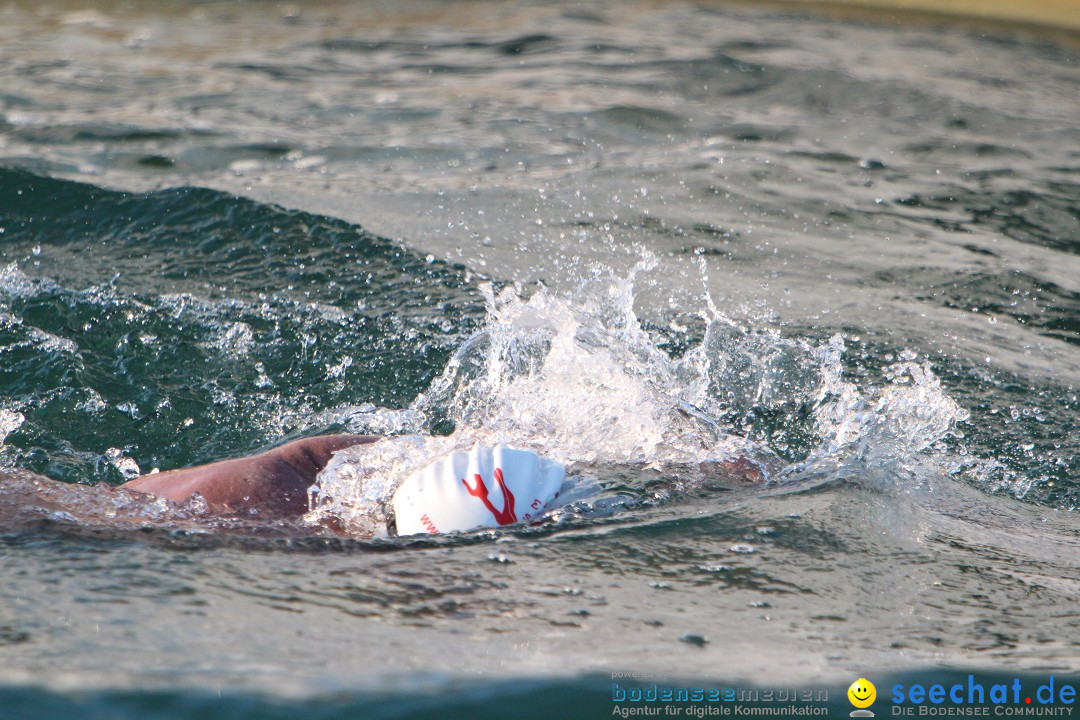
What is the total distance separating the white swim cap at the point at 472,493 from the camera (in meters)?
3.10

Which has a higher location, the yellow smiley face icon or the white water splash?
the white water splash

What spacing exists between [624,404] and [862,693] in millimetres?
1823

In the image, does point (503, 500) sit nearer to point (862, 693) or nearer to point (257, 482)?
point (257, 482)

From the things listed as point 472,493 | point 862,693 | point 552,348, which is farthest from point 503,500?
point 552,348

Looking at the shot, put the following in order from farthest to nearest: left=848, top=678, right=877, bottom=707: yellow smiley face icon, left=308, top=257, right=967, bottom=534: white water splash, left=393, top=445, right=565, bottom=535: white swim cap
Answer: left=308, top=257, right=967, bottom=534: white water splash < left=393, top=445, right=565, bottom=535: white swim cap < left=848, top=678, right=877, bottom=707: yellow smiley face icon

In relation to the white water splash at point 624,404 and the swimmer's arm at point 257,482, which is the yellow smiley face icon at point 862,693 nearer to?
the white water splash at point 624,404

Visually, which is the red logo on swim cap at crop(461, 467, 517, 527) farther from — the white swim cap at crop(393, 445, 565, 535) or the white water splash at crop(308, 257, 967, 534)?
the white water splash at crop(308, 257, 967, 534)

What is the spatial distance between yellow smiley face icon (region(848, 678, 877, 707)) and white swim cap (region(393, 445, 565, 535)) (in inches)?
43.7

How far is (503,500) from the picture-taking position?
10.3 ft

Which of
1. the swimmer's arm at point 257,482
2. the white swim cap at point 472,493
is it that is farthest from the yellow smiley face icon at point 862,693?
the swimmer's arm at point 257,482

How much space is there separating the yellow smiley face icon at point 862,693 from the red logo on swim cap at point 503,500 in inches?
43.9

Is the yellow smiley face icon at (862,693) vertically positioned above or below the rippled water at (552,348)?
below

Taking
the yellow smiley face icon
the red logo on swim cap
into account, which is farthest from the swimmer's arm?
the yellow smiley face icon

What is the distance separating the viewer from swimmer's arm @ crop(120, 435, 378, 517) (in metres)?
3.17
